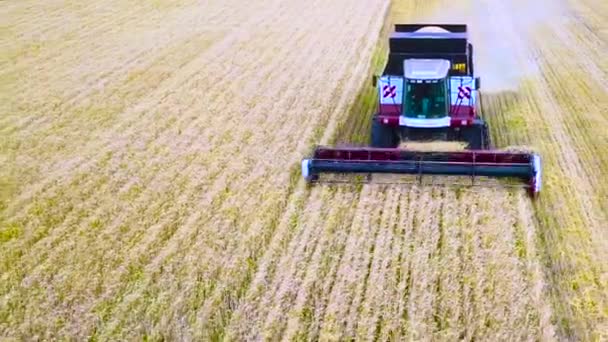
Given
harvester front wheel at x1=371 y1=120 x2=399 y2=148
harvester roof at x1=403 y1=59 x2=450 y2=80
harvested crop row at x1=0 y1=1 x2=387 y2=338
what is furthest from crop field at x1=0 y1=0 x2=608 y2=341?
harvester roof at x1=403 y1=59 x2=450 y2=80

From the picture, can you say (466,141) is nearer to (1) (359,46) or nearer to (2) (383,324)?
(2) (383,324)

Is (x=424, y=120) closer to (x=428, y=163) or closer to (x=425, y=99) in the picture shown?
(x=425, y=99)

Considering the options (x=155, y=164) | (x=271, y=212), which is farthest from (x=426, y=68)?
(x=155, y=164)

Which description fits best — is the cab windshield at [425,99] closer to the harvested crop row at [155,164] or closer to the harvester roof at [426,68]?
the harvester roof at [426,68]

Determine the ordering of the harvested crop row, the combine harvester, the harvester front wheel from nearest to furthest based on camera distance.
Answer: the harvested crop row → the combine harvester → the harvester front wheel

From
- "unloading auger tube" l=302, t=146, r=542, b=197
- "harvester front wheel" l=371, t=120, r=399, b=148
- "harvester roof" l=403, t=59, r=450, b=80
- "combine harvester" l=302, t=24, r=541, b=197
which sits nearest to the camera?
"unloading auger tube" l=302, t=146, r=542, b=197

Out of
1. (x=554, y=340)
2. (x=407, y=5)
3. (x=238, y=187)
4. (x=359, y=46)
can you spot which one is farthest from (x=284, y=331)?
(x=407, y=5)

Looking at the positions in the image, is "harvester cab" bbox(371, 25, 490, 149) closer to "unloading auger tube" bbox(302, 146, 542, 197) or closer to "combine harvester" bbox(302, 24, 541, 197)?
"combine harvester" bbox(302, 24, 541, 197)
